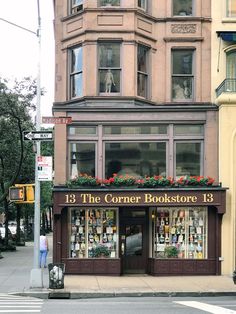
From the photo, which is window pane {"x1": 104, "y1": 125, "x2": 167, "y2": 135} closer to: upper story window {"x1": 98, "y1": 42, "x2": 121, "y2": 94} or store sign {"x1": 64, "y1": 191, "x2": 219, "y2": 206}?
upper story window {"x1": 98, "y1": 42, "x2": 121, "y2": 94}

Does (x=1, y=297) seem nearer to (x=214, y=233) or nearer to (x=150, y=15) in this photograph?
(x=214, y=233)

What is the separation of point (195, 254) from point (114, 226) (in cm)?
323

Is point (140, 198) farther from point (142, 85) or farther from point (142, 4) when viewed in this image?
point (142, 4)

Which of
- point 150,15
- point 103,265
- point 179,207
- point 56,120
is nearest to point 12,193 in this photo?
point 56,120

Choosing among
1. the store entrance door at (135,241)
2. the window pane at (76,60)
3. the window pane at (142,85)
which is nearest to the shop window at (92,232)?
the store entrance door at (135,241)

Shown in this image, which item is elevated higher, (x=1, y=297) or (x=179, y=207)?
(x=179, y=207)

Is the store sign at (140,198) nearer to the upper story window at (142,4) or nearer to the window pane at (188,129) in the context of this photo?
the window pane at (188,129)

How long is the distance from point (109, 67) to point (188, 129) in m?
3.86

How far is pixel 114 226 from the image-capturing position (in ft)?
72.6

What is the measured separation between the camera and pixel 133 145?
2220 cm

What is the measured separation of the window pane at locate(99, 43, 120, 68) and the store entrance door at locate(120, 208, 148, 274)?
18.6ft

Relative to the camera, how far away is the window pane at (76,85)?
74.1ft

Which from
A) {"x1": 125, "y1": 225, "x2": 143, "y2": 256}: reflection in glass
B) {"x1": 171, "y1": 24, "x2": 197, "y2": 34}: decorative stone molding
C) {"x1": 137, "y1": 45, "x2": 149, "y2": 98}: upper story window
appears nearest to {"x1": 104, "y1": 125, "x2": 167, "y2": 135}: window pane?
{"x1": 137, "y1": 45, "x2": 149, "y2": 98}: upper story window

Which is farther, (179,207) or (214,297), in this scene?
(179,207)
